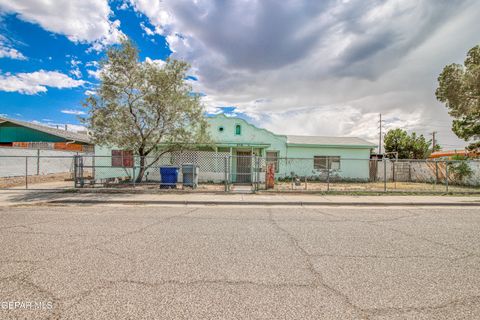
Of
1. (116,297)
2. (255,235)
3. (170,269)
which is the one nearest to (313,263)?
(255,235)

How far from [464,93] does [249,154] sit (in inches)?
660

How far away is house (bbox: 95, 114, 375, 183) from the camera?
17.4m

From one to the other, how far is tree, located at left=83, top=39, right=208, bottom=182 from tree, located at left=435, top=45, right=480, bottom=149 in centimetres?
1924

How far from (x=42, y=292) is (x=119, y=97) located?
479 inches

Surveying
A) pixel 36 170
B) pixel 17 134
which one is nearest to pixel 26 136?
pixel 17 134

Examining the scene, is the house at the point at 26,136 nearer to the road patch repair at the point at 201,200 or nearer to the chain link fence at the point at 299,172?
the chain link fence at the point at 299,172

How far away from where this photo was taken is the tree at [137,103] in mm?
12602

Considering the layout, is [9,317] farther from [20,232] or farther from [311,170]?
[311,170]

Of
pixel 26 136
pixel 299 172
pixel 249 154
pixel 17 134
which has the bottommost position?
pixel 299 172

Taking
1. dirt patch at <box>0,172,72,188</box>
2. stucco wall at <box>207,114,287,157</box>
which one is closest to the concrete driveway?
dirt patch at <box>0,172,72,188</box>

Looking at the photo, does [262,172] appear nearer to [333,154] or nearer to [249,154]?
[249,154]

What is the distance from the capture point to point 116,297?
8.86ft

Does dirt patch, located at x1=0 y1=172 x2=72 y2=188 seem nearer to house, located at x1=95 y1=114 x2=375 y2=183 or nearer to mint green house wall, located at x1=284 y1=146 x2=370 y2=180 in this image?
house, located at x1=95 y1=114 x2=375 y2=183

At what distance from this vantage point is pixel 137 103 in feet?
43.0
